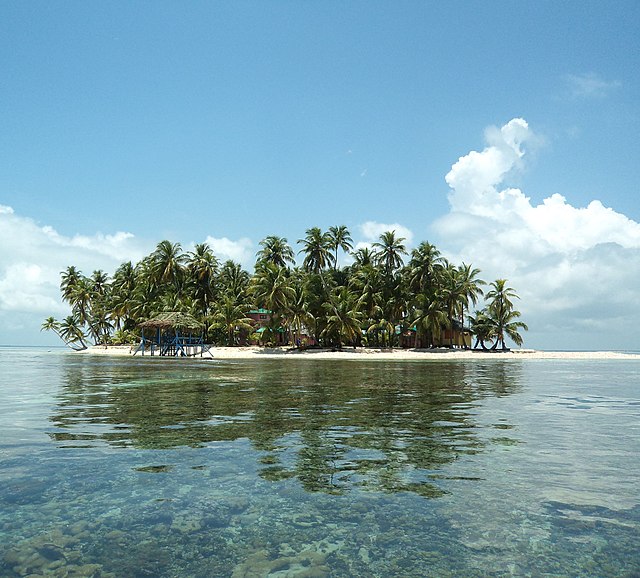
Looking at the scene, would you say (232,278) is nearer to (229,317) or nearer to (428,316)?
(229,317)

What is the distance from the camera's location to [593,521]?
5539mm

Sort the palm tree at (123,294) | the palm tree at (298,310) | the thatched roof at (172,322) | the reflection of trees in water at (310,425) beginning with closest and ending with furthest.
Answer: the reflection of trees in water at (310,425) → the thatched roof at (172,322) → the palm tree at (298,310) → the palm tree at (123,294)

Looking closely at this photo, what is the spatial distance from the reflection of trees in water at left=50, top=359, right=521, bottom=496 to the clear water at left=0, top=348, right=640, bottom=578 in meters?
0.07

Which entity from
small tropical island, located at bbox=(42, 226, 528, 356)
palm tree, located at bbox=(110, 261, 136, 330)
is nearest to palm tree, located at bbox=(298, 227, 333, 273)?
small tropical island, located at bbox=(42, 226, 528, 356)

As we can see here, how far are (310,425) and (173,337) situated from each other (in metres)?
55.8

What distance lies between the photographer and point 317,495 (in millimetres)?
6324

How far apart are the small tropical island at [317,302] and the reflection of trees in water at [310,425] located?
38.8 metres

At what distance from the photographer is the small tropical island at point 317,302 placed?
204 feet

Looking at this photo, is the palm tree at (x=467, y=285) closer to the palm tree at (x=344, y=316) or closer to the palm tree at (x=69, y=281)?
the palm tree at (x=344, y=316)

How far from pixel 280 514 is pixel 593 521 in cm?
346

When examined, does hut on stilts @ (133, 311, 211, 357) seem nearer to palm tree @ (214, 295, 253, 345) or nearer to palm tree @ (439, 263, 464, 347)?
palm tree @ (214, 295, 253, 345)

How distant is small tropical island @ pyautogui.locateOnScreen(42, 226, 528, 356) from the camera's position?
62.1 meters

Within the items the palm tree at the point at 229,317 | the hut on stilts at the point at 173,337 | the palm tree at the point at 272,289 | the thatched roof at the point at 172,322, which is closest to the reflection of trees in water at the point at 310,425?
the thatched roof at the point at 172,322

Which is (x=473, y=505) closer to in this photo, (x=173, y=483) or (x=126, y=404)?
(x=173, y=483)
